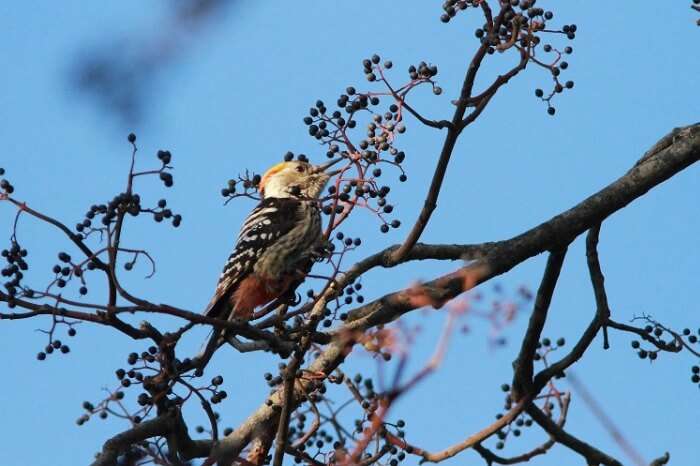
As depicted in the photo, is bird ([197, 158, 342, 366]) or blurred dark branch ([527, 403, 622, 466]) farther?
bird ([197, 158, 342, 366])

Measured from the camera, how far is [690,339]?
6.42 m

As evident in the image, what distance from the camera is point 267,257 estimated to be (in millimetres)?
7105

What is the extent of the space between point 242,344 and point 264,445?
500 mm

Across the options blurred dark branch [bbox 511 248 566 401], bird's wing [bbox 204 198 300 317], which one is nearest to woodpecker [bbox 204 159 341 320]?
bird's wing [bbox 204 198 300 317]

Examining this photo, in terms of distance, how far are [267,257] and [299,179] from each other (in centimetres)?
137

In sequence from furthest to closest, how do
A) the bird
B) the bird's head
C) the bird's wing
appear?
the bird's head
the bird's wing
the bird

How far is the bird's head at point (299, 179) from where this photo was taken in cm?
827

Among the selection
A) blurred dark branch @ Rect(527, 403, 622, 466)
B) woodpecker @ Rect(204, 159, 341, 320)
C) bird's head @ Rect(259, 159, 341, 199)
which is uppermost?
bird's head @ Rect(259, 159, 341, 199)

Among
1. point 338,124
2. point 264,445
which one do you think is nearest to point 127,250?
point 338,124

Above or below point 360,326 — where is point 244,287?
above

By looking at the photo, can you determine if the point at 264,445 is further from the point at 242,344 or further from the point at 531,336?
the point at 531,336

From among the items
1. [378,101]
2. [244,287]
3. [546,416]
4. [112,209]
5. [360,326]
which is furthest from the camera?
[244,287]

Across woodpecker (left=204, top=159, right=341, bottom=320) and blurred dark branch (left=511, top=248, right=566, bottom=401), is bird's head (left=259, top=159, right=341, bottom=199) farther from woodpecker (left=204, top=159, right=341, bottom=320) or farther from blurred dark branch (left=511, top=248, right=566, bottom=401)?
blurred dark branch (left=511, top=248, right=566, bottom=401)

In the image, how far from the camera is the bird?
672 centimetres
